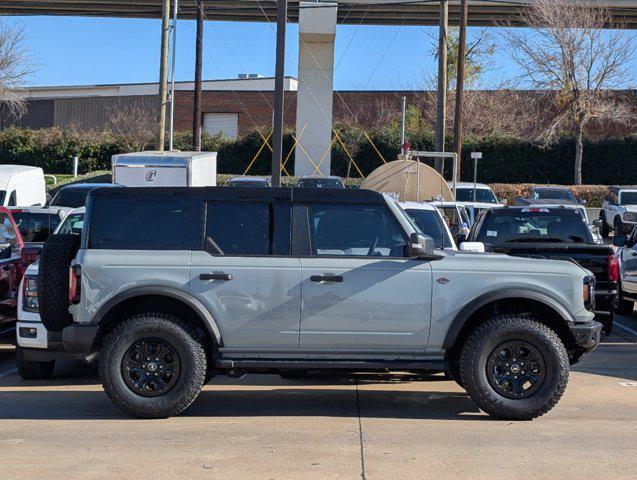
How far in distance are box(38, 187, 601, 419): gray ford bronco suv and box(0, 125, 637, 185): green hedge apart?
114 ft

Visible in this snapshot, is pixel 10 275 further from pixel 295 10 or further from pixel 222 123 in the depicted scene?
pixel 222 123

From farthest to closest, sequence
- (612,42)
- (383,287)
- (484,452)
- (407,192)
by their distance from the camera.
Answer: (612,42) → (407,192) → (383,287) → (484,452)

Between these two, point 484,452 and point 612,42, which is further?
point 612,42

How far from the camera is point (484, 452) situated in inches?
294

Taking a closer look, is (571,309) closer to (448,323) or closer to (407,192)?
(448,323)

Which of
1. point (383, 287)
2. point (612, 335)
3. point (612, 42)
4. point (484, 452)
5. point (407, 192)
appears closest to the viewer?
point (484, 452)

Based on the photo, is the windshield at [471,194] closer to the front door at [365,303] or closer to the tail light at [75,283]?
the front door at [365,303]

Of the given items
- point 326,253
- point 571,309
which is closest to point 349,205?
point 326,253

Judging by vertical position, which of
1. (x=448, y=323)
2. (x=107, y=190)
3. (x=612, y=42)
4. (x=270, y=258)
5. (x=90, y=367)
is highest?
(x=612, y=42)

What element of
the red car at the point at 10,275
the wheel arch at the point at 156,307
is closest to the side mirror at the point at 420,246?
the wheel arch at the point at 156,307

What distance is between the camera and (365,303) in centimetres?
836

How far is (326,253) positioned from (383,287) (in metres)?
0.60

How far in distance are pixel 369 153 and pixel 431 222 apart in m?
34.3

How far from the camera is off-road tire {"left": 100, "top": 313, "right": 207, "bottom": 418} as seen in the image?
8.36 metres
